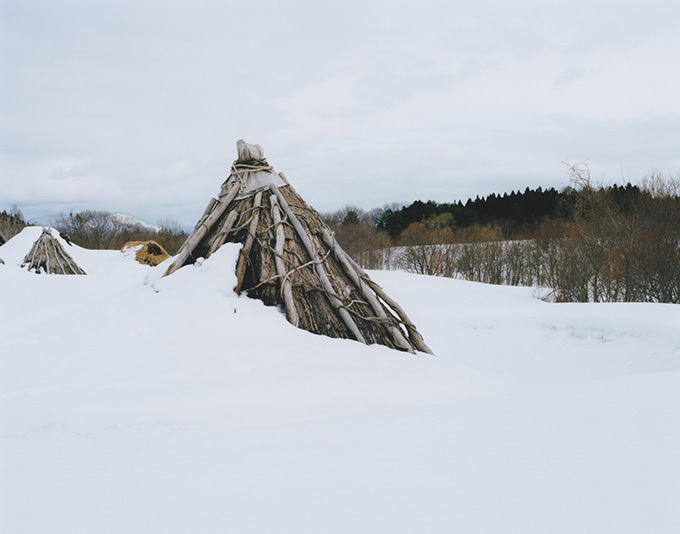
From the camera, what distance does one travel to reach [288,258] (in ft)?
13.1

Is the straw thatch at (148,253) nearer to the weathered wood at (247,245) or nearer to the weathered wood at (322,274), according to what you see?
the weathered wood at (247,245)

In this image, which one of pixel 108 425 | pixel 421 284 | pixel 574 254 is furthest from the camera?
pixel 421 284

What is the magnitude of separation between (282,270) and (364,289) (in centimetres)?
81

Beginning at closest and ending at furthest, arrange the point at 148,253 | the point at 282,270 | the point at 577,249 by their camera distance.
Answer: the point at 282,270
the point at 577,249
the point at 148,253

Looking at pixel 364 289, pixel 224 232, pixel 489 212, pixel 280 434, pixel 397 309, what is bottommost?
pixel 280 434

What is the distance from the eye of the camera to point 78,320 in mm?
3863

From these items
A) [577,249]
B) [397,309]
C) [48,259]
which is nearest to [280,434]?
[397,309]

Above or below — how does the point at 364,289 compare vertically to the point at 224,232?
below

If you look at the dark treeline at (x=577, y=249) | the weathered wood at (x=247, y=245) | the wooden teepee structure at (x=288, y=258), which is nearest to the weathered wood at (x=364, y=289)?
the wooden teepee structure at (x=288, y=258)

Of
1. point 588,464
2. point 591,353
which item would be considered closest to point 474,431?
point 588,464

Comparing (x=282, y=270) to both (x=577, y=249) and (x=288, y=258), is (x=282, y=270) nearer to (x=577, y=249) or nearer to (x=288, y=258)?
(x=288, y=258)

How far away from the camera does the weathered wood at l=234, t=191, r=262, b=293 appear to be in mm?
3838

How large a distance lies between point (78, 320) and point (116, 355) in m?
0.97

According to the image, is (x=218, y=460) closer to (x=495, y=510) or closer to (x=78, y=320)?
Answer: (x=495, y=510)
